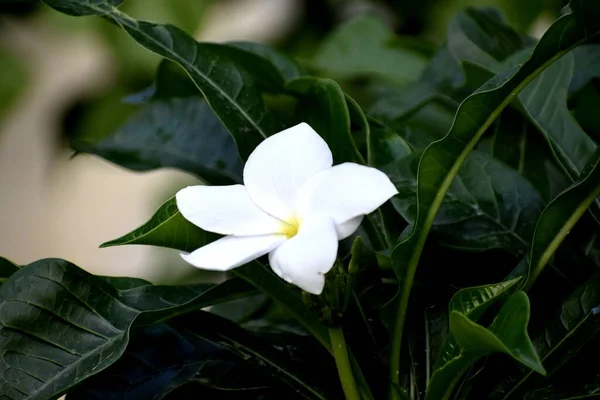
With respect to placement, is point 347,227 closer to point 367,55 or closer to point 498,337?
point 498,337

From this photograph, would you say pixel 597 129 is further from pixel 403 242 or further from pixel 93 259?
pixel 93 259

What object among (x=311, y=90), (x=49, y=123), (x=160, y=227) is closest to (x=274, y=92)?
(x=311, y=90)

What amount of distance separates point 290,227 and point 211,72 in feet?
0.35

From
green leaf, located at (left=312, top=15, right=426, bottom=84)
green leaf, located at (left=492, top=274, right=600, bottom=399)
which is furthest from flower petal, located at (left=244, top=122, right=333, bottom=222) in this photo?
green leaf, located at (left=312, top=15, right=426, bottom=84)

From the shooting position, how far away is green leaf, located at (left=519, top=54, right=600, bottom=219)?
36cm

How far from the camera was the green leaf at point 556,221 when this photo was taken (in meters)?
0.30

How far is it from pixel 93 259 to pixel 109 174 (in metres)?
0.21

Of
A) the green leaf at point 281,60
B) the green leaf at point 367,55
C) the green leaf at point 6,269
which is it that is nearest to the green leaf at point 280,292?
the green leaf at point 6,269

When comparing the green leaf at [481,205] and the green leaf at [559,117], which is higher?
the green leaf at [559,117]

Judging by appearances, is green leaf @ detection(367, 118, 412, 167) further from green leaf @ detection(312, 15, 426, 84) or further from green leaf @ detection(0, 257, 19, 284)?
green leaf @ detection(312, 15, 426, 84)

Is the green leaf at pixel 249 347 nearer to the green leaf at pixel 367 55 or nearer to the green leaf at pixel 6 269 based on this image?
the green leaf at pixel 6 269

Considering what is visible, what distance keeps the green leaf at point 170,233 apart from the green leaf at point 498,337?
9cm

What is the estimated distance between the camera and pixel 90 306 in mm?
304

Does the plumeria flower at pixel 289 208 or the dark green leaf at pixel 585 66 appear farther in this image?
the dark green leaf at pixel 585 66
